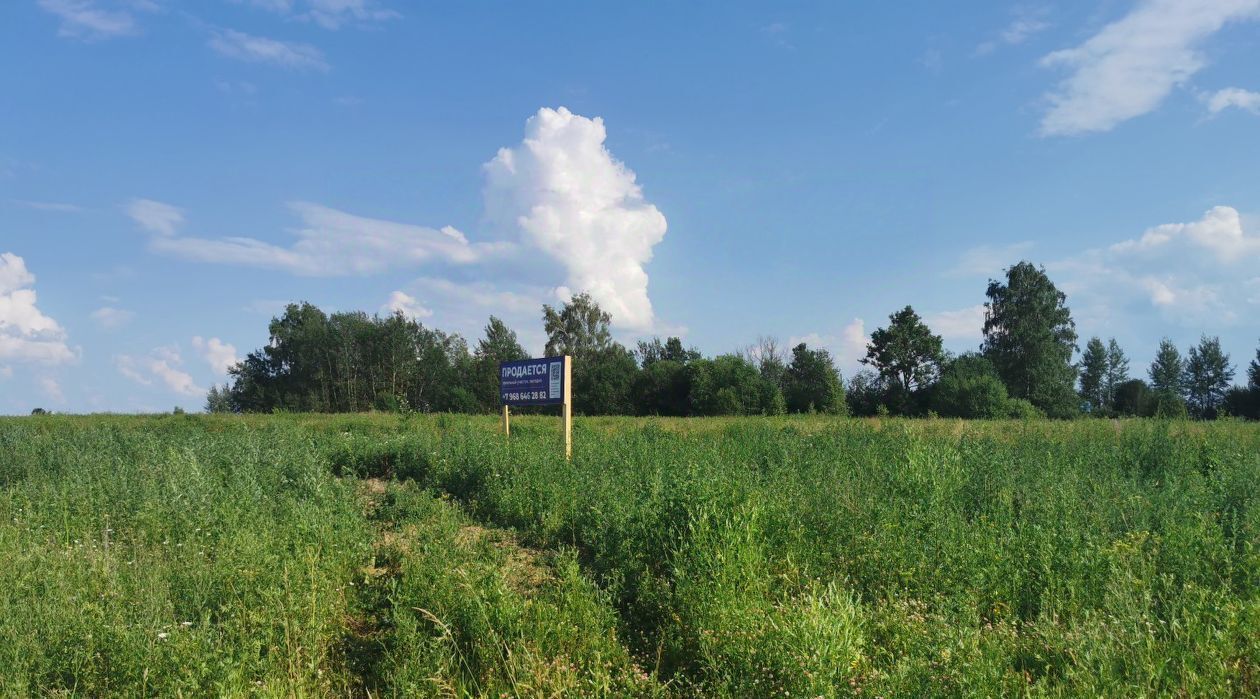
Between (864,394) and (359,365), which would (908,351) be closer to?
(864,394)

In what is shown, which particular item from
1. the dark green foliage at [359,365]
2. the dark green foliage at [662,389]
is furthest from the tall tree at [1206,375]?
the dark green foliage at [359,365]

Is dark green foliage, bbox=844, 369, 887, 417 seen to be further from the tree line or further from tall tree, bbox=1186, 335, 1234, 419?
tall tree, bbox=1186, 335, 1234, 419

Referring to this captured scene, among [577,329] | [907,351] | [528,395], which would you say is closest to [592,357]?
[577,329]

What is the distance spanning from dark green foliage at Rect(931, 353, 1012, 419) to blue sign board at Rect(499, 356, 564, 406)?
116 ft

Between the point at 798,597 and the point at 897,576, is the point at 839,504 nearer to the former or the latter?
the point at 897,576

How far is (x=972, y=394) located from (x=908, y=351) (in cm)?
1037

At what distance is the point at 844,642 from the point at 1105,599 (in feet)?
7.23

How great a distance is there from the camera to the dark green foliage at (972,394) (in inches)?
1724

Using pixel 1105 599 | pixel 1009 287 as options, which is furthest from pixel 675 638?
pixel 1009 287

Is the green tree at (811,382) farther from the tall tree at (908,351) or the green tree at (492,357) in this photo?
the green tree at (492,357)

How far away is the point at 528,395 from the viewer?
48.9ft

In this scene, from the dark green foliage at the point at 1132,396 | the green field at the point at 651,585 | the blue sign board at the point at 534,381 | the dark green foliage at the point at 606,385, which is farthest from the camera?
the dark green foliage at the point at 1132,396

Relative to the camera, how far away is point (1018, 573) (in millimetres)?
5902

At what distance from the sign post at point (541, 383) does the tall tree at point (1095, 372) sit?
Answer: 68386mm
